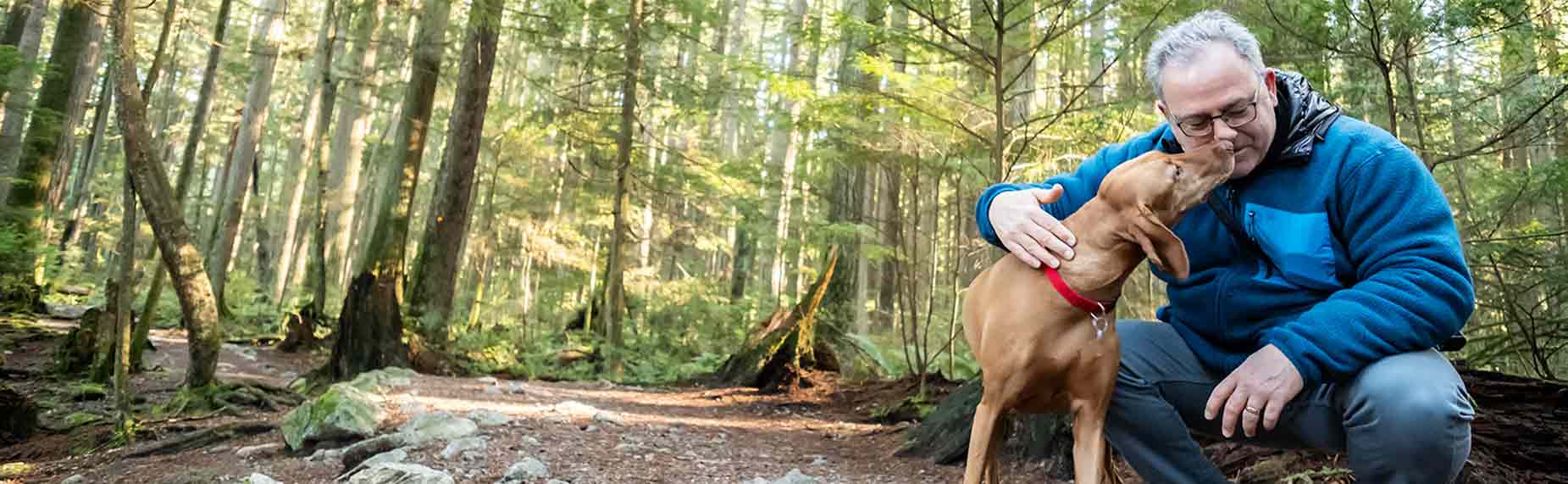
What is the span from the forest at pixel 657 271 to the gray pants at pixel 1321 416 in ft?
4.42

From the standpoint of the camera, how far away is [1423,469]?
1.92 metres

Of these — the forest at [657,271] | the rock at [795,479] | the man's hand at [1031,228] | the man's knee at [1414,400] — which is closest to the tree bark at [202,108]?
the forest at [657,271]

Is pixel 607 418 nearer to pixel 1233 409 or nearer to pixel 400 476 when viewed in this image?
pixel 400 476

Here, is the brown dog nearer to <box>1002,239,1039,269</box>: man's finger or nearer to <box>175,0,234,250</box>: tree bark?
<box>1002,239,1039,269</box>: man's finger

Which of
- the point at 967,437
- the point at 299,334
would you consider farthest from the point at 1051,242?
the point at 299,334

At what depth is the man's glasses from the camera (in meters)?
2.14

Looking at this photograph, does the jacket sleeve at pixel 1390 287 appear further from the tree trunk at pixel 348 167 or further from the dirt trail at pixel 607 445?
the tree trunk at pixel 348 167

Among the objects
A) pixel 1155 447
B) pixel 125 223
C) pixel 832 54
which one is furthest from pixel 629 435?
pixel 832 54

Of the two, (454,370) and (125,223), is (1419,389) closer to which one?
(125,223)

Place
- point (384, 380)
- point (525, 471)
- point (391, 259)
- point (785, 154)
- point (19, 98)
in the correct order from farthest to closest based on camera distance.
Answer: point (785, 154) → point (19, 98) → point (391, 259) → point (384, 380) → point (525, 471)

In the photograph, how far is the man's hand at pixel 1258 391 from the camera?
2.03 metres

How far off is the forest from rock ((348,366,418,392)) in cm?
5

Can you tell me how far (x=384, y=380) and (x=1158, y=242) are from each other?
6.98 m

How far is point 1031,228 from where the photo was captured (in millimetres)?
2117
